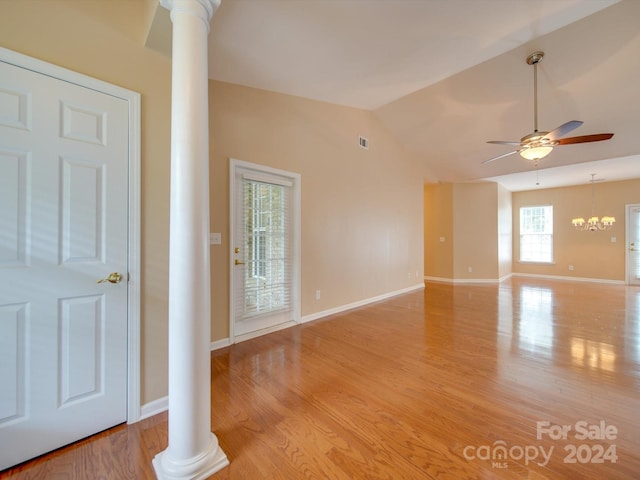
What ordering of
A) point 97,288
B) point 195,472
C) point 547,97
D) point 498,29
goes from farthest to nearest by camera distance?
point 547,97 < point 498,29 < point 97,288 < point 195,472

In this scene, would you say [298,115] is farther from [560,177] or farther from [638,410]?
[560,177]

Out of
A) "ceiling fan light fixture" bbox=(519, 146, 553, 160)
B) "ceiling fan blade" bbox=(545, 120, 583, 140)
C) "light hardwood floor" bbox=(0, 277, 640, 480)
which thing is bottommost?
"light hardwood floor" bbox=(0, 277, 640, 480)

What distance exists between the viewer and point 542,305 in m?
4.55

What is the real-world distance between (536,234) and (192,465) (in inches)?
396

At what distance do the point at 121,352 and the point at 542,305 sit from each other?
19.8 feet

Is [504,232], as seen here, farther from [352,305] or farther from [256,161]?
[256,161]

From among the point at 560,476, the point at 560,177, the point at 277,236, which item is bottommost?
the point at 560,476

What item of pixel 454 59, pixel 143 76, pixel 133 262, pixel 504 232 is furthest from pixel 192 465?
pixel 504 232

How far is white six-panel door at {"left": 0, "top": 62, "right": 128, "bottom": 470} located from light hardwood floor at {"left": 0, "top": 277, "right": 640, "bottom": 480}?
0.23 metres

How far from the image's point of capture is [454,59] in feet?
9.31

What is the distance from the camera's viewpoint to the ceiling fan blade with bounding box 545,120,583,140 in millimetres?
2438

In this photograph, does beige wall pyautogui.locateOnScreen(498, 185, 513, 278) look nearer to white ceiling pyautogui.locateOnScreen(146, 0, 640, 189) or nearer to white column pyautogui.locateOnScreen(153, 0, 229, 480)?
white ceiling pyautogui.locateOnScreen(146, 0, 640, 189)

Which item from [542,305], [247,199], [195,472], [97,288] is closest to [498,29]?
[247,199]

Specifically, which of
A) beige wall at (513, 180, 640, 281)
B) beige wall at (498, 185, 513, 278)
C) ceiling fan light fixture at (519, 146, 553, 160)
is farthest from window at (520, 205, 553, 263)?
ceiling fan light fixture at (519, 146, 553, 160)
